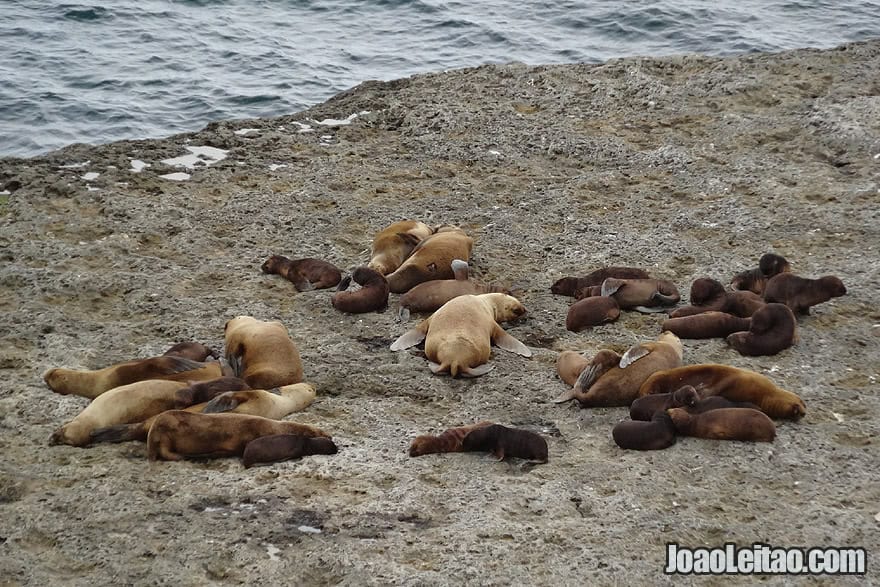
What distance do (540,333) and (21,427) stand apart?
11.6 ft

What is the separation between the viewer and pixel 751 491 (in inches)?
207

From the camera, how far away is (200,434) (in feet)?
18.7

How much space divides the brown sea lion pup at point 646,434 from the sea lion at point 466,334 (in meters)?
1.27

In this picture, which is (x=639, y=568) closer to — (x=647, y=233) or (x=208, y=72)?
(x=647, y=233)

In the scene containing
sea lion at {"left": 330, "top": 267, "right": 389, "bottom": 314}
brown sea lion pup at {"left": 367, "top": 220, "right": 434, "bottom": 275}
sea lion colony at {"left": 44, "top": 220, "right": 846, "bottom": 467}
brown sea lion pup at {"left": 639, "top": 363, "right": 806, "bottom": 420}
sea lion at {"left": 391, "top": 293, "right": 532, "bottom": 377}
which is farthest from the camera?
brown sea lion pup at {"left": 367, "top": 220, "right": 434, "bottom": 275}

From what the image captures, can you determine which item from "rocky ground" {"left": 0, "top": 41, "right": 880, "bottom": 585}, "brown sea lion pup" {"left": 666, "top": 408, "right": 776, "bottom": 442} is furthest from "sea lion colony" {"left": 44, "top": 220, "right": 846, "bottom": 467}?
"rocky ground" {"left": 0, "top": 41, "right": 880, "bottom": 585}

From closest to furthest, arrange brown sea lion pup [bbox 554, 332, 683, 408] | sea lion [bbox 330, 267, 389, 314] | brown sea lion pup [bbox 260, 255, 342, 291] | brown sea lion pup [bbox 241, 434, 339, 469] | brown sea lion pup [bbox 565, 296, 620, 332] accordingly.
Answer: brown sea lion pup [bbox 241, 434, 339, 469] < brown sea lion pup [bbox 554, 332, 683, 408] < brown sea lion pup [bbox 565, 296, 620, 332] < sea lion [bbox 330, 267, 389, 314] < brown sea lion pup [bbox 260, 255, 342, 291]

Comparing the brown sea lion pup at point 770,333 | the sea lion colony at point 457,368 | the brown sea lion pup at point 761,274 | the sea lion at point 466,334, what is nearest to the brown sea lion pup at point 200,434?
the sea lion colony at point 457,368

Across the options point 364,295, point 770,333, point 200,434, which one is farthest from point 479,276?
point 200,434

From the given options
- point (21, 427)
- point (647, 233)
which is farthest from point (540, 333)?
point (21, 427)

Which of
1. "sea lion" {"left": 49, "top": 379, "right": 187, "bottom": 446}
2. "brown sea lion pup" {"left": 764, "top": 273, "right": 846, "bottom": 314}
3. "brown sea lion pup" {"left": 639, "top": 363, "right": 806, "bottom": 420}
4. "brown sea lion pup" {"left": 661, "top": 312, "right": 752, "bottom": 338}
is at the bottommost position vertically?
"sea lion" {"left": 49, "top": 379, "right": 187, "bottom": 446}

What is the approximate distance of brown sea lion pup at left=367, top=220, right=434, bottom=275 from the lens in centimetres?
831

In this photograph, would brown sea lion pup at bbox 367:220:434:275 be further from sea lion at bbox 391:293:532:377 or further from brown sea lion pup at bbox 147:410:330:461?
brown sea lion pup at bbox 147:410:330:461

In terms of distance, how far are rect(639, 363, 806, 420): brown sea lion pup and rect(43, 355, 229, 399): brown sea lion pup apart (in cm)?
288
